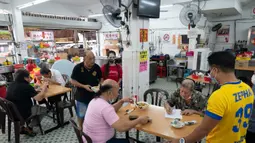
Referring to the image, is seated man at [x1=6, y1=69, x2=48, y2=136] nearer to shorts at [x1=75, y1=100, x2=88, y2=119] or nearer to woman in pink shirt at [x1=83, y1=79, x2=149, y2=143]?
shorts at [x1=75, y1=100, x2=88, y2=119]

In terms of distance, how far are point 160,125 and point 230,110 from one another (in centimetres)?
94

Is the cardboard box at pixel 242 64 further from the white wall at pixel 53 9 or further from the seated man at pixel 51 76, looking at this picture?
the white wall at pixel 53 9

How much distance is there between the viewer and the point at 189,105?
2436mm

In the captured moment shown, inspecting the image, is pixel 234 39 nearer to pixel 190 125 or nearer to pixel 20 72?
pixel 190 125

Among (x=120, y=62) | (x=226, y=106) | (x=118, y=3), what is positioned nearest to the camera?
(x=226, y=106)

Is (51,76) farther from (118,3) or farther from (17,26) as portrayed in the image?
(17,26)

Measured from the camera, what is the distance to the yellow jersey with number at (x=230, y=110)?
115cm

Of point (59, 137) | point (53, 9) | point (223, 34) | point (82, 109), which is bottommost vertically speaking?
point (59, 137)

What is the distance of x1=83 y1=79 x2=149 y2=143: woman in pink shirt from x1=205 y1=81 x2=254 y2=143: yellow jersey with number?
875 millimetres

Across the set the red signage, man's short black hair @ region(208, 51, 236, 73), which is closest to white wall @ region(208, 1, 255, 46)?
the red signage

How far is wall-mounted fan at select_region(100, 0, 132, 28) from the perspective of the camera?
308 cm

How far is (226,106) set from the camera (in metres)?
1.15

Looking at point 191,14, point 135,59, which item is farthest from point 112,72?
point 191,14

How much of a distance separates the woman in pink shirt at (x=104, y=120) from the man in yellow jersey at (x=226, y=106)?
693 millimetres
